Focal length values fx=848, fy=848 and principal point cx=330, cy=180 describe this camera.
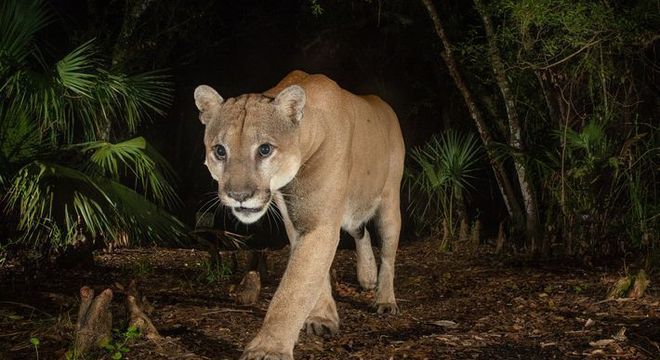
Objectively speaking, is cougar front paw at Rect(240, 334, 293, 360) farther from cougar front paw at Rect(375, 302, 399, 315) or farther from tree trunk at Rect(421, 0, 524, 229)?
tree trunk at Rect(421, 0, 524, 229)

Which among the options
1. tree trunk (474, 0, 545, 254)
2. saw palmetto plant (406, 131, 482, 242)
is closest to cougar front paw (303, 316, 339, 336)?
tree trunk (474, 0, 545, 254)

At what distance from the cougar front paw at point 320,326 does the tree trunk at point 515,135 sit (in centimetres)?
391

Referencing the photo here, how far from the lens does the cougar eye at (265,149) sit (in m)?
4.34

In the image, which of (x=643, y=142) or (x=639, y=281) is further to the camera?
(x=643, y=142)

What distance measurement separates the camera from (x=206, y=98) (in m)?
4.72

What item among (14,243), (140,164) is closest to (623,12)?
(140,164)

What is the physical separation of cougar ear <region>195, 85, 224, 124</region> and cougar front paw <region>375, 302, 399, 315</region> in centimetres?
208

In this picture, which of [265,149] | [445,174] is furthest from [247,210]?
[445,174]

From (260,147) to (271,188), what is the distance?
0.72ft

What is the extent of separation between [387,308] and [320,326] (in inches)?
38.5

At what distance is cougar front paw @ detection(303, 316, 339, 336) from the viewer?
16.9 ft

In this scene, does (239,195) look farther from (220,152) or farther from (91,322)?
(91,322)

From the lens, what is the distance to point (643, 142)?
25.6ft

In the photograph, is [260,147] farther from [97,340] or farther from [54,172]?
[54,172]
